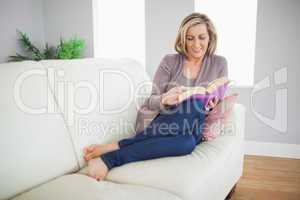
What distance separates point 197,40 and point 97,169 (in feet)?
3.25

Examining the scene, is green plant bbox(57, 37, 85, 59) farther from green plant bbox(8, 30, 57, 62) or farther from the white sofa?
the white sofa

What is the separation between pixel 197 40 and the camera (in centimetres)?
188

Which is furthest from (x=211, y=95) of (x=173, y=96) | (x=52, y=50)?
(x=52, y=50)

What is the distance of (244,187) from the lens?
7.12 ft

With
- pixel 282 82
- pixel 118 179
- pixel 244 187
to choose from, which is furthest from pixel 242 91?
pixel 118 179

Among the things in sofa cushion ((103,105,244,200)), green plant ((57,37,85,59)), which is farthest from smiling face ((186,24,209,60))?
green plant ((57,37,85,59))

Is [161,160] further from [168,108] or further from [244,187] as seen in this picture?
[244,187]

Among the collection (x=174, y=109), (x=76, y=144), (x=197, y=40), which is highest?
(x=197, y=40)

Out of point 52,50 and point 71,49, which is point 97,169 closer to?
point 71,49

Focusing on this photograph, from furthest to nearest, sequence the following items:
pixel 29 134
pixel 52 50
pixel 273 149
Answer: pixel 52 50, pixel 273 149, pixel 29 134

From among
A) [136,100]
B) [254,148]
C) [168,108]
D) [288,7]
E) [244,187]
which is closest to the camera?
[168,108]

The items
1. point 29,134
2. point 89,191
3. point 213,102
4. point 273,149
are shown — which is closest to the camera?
point 89,191

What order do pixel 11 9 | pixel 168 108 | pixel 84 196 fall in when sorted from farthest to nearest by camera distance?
1. pixel 11 9
2. pixel 168 108
3. pixel 84 196

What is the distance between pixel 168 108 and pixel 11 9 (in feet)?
8.30
